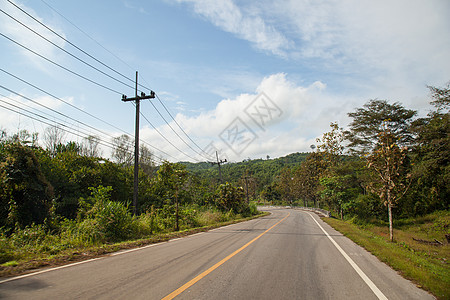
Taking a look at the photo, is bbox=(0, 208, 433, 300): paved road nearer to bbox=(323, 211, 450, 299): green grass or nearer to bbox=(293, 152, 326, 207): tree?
bbox=(323, 211, 450, 299): green grass

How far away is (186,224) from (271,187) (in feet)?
266

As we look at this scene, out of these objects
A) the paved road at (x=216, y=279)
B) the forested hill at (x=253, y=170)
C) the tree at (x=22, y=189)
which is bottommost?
the paved road at (x=216, y=279)

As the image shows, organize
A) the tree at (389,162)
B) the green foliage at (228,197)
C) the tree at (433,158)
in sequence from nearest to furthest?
the tree at (389,162) < the tree at (433,158) < the green foliage at (228,197)

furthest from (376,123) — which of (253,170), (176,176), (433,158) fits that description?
(253,170)

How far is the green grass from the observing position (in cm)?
525

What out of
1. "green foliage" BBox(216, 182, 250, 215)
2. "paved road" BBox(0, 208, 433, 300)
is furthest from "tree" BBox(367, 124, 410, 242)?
"green foliage" BBox(216, 182, 250, 215)

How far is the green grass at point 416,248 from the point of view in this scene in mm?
5250

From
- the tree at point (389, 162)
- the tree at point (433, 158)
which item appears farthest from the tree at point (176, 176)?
the tree at point (433, 158)

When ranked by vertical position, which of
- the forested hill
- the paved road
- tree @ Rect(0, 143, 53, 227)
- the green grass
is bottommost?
the green grass

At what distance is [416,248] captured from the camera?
48.1 ft

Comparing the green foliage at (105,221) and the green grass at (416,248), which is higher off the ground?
the green foliage at (105,221)

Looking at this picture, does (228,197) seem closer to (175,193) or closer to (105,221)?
(175,193)

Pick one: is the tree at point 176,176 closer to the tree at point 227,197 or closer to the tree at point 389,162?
the tree at point 389,162

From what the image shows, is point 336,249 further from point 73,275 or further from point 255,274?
point 73,275
